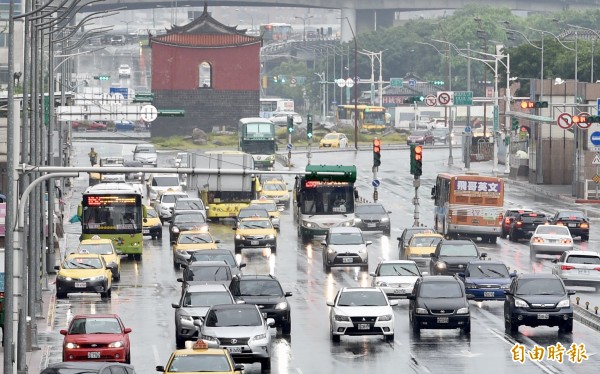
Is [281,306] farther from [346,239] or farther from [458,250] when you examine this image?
[346,239]

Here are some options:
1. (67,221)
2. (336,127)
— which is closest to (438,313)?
(67,221)

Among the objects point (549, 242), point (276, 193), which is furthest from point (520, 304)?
point (276, 193)

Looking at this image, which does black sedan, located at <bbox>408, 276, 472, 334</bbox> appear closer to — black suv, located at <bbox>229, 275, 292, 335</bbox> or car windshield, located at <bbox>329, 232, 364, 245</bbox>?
black suv, located at <bbox>229, 275, 292, 335</bbox>

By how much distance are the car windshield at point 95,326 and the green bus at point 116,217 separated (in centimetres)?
2570

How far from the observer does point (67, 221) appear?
269ft

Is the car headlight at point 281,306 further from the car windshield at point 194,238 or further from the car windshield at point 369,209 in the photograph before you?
the car windshield at point 369,209

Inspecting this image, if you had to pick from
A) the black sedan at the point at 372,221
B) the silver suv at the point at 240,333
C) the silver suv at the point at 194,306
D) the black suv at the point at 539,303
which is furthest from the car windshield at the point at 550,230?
the silver suv at the point at 240,333

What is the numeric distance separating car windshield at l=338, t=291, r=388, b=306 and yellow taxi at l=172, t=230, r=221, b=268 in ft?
60.8

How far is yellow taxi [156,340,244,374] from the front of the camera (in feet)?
105

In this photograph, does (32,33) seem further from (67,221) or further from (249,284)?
(67,221)

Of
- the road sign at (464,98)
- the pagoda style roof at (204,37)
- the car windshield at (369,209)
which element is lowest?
the car windshield at (369,209)

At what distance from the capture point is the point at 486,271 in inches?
1955

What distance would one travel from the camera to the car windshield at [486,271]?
163ft

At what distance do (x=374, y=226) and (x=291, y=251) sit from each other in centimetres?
773
